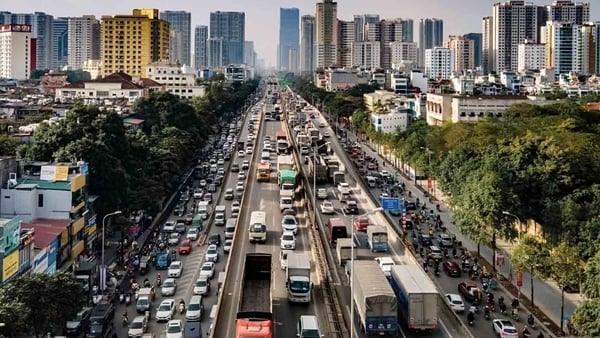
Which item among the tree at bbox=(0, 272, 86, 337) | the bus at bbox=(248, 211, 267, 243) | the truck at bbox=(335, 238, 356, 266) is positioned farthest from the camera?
the bus at bbox=(248, 211, 267, 243)

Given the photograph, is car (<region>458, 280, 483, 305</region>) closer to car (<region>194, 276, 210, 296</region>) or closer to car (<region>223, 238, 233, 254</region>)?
car (<region>194, 276, 210, 296</region>)

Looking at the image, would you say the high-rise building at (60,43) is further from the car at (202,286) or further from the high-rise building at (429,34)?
the car at (202,286)

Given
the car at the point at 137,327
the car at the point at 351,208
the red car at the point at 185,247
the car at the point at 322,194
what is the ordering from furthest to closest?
the car at the point at 322,194 → the car at the point at 351,208 → the red car at the point at 185,247 → the car at the point at 137,327

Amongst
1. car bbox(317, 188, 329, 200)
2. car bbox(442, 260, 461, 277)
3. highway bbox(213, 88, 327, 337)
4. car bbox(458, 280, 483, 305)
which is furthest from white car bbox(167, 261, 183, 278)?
car bbox(317, 188, 329, 200)

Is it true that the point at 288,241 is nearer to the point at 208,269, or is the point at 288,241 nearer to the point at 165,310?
the point at 208,269

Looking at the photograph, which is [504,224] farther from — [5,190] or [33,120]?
[33,120]

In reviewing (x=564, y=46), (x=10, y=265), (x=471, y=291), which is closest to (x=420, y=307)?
(x=471, y=291)

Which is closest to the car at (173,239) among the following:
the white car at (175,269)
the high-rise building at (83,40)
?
the white car at (175,269)
